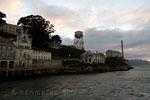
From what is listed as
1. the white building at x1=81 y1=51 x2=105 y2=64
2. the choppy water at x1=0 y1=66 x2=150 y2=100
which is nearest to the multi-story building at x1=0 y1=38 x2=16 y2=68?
the choppy water at x1=0 y1=66 x2=150 y2=100

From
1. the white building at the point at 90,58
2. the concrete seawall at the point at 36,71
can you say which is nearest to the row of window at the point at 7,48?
the concrete seawall at the point at 36,71

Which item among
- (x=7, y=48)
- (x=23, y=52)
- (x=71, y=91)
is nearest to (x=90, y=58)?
(x=23, y=52)

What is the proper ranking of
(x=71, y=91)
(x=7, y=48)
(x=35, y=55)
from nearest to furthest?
(x=71, y=91)
(x=7, y=48)
(x=35, y=55)

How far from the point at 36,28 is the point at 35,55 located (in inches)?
705

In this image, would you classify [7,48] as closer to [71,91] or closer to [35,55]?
[35,55]

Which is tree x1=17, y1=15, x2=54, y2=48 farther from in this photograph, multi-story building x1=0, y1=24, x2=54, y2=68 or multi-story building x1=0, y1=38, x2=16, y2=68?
multi-story building x1=0, y1=38, x2=16, y2=68

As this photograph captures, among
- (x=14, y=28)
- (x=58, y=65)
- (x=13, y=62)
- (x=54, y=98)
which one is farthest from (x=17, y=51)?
(x=14, y=28)

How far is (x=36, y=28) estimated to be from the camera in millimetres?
68938

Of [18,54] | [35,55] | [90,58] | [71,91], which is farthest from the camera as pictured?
[90,58]

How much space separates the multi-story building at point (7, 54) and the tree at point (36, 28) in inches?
909

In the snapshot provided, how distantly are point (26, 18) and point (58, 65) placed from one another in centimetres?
2871

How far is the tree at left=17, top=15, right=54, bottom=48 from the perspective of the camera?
224ft

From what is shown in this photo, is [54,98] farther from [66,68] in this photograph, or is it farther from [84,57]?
[84,57]

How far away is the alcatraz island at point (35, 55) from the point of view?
43125mm
